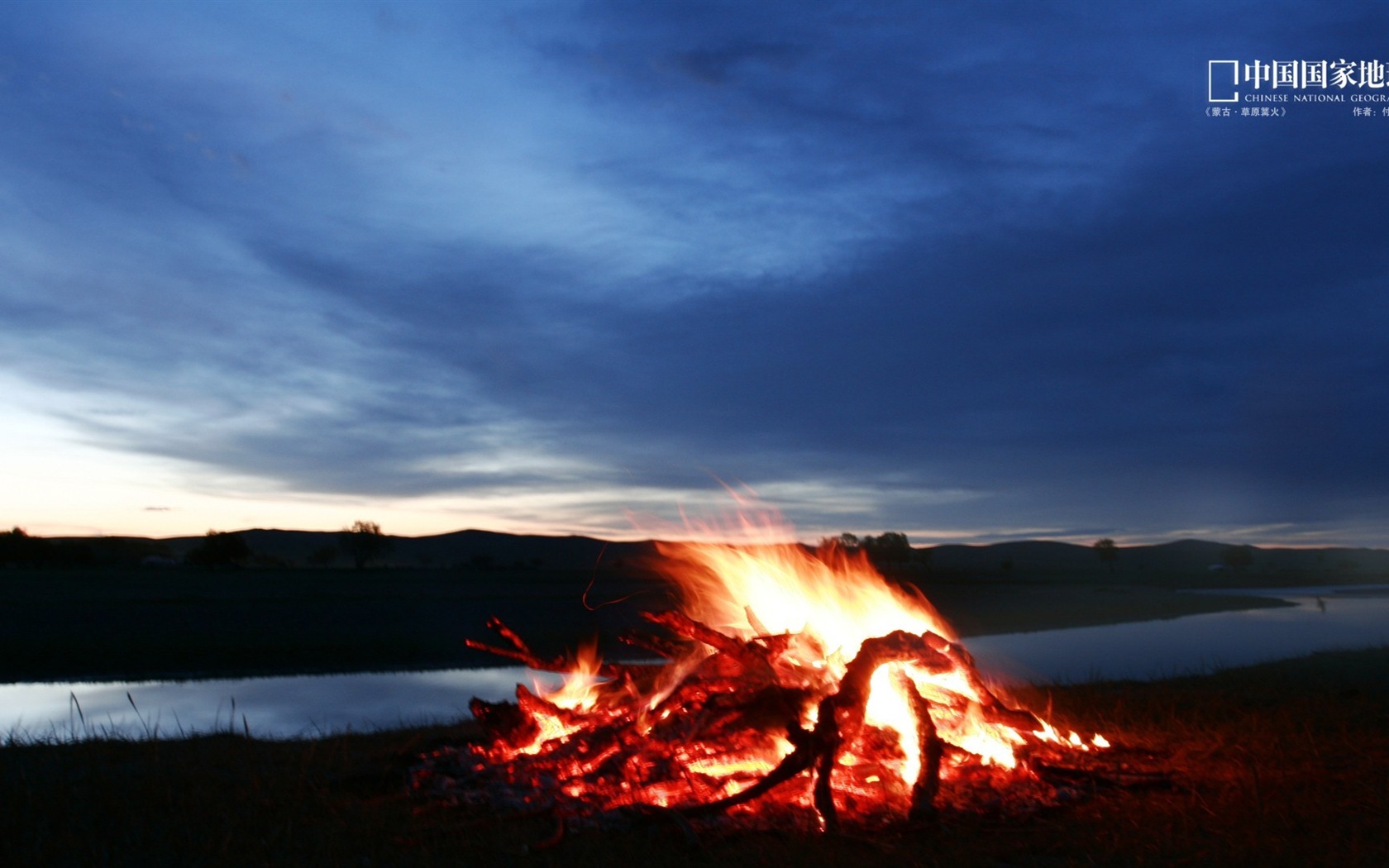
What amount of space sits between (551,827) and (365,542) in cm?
7272

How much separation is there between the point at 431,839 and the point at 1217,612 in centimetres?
3531

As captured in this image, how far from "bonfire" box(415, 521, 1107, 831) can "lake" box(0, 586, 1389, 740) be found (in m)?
2.81

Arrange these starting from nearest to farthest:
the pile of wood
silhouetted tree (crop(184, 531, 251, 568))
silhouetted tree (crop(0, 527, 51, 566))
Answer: the pile of wood
silhouetted tree (crop(0, 527, 51, 566))
silhouetted tree (crop(184, 531, 251, 568))

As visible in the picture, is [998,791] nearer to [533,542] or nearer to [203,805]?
[203,805]

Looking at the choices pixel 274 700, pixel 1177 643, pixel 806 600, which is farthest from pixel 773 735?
pixel 1177 643

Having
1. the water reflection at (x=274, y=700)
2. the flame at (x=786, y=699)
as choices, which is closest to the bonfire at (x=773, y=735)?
the flame at (x=786, y=699)

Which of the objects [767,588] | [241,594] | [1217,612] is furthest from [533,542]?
[767,588]

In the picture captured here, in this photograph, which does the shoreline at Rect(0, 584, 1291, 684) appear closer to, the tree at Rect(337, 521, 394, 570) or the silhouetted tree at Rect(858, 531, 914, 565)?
the silhouetted tree at Rect(858, 531, 914, 565)

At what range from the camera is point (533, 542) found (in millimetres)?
106688

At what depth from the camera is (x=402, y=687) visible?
1634cm

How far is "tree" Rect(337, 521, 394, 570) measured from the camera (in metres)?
73.4

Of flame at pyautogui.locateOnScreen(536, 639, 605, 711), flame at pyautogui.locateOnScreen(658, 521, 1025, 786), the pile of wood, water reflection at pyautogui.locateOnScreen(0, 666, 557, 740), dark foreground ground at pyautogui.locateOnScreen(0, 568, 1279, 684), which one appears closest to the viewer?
the pile of wood

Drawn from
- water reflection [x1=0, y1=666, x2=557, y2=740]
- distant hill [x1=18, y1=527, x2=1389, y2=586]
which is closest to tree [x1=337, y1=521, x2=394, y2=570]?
distant hill [x1=18, y1=527, x2=1389, y2=586]

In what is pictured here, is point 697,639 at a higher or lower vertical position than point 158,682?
higher
